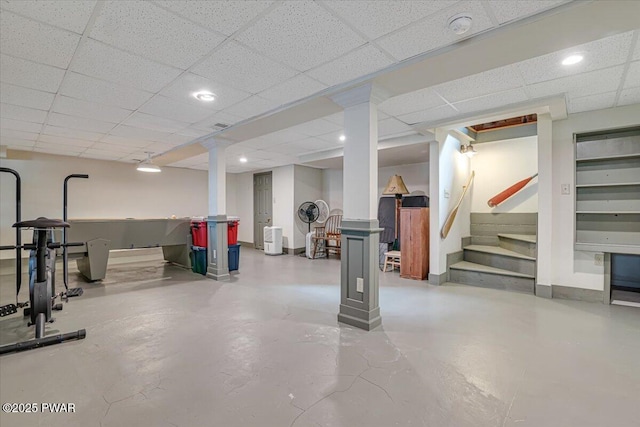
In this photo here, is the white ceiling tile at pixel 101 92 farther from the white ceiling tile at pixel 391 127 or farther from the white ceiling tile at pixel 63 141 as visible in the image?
the white ceiling tile at pixel 391 127

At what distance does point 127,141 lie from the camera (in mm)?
5203

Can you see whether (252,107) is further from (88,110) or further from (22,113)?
(22,113)

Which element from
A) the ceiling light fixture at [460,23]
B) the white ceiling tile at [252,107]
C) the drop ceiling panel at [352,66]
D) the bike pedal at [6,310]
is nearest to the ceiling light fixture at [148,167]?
the white ceiling tile at [252,107]

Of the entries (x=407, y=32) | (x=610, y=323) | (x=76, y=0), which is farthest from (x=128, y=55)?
(x=610, y=323)

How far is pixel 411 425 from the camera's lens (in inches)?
64.1

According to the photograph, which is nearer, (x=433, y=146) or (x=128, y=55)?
(x=128, y=55)

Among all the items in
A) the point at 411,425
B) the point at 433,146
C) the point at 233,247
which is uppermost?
the point at 433,146

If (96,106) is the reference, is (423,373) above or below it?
below

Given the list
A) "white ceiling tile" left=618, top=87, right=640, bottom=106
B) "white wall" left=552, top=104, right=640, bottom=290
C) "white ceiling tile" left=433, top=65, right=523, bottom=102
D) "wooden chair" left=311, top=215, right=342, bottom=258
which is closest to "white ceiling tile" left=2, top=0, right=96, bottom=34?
"white ceiling tile" left=433, top=65, right=523, bottom=102

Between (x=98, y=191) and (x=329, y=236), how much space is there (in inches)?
229

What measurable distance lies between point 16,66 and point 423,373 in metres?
4.15

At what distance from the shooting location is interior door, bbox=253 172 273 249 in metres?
8.93

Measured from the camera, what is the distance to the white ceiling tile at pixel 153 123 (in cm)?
387

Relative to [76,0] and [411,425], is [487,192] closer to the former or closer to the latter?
[411,425]
